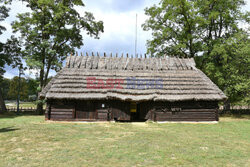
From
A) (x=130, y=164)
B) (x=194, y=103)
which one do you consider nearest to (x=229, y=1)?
(x=194, y=103)

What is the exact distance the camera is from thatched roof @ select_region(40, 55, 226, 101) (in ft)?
48.3

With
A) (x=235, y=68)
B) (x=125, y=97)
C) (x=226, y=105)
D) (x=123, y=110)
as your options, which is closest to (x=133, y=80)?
(x=125, y=97)

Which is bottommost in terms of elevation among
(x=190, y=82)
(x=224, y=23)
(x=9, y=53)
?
(x=190, y=82)

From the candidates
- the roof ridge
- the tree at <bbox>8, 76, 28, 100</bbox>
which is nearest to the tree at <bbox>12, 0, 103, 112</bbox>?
the roof ridge

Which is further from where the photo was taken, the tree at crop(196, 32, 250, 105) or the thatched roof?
the tree at crop(196, 32, 250, 105)

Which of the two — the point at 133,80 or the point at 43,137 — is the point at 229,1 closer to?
the point at 133,80

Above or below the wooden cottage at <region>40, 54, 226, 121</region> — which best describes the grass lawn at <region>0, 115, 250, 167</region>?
below

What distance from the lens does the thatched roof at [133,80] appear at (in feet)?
48.3

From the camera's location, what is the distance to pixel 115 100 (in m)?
15.1

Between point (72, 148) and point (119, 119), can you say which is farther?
point (119, 119)

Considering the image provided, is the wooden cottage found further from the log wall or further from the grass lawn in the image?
the grass lawn

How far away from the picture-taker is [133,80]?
16469mm

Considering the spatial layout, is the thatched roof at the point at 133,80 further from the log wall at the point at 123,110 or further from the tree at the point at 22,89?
the tree at the point at 22,89

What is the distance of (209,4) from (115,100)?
2020 centimetres
